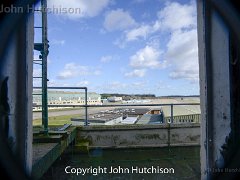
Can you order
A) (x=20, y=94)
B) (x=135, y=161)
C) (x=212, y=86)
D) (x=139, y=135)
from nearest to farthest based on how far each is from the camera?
1. (x=20, y=94)
2. (x=212, y=86)
3. (x=135, y=161)
4. (x=139, y=135)

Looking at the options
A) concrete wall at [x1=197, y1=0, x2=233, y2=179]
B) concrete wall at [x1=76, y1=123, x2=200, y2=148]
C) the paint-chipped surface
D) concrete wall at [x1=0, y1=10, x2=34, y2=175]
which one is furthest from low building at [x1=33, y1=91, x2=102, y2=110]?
concrete wall at [x1=197, y1=0, x2=233, y2=179]

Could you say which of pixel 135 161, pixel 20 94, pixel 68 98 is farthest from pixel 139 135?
pixel 20 94

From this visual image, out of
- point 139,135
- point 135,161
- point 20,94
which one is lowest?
point 135,161

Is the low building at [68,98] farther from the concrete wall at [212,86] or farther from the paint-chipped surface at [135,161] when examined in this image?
the concrete wall at [212,86]

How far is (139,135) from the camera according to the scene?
5.18 m

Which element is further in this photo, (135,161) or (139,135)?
(139,135)

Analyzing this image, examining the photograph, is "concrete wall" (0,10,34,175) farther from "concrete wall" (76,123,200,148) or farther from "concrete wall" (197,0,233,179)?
"concrete wall" (76,123,200,148)

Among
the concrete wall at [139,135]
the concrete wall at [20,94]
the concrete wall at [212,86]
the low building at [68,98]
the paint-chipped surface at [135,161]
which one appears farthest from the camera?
the concrete wall at [139,135]

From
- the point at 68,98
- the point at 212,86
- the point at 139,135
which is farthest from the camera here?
the point at 68,98

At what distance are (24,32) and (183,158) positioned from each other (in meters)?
3.69

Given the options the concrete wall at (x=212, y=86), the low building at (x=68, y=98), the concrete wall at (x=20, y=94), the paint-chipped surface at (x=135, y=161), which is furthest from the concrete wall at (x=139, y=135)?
the concrete wall at (x=20, y=94)

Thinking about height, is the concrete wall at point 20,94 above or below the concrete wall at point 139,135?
above

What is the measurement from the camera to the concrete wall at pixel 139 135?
514cm

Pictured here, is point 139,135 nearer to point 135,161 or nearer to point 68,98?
point 135,161
